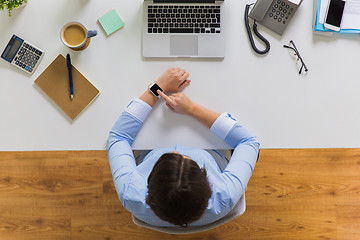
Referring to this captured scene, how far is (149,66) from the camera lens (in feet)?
3.59

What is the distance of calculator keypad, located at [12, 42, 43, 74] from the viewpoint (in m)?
1.08

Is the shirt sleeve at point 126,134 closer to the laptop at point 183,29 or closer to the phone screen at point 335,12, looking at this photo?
the laptop at point 183,29

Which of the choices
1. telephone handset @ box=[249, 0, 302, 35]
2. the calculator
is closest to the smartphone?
telephone handset @ box=[249, 0, 302, 35]

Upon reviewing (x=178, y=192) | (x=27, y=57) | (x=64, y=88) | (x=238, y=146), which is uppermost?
(x=27, y=57)

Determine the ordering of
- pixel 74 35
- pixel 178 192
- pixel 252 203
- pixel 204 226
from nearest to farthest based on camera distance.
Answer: pixel 178 192, pixel 204 226, pixel 74 35, pixel 252 203

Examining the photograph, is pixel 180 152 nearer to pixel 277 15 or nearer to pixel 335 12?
pixel 277 15

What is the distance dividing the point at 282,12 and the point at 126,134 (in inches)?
27.9

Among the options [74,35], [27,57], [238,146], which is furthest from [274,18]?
[27,57]

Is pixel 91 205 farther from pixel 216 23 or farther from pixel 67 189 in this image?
pixel 216 23

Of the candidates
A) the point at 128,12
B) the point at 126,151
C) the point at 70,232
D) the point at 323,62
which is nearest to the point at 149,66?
the point at 128,12

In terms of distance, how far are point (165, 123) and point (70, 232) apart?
0.99 metres

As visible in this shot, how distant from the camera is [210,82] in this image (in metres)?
1.10

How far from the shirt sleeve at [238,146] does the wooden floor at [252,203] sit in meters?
0.64

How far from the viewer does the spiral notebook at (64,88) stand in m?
1.08
